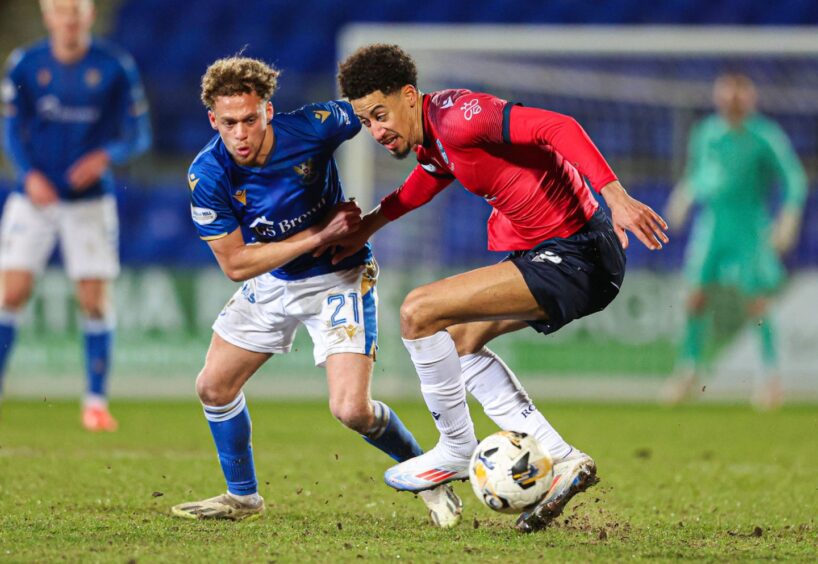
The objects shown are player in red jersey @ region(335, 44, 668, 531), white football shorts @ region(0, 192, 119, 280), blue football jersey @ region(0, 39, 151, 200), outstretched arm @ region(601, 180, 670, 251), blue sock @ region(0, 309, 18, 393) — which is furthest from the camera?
blue football jersey @ region(0, 39, 151, 200)

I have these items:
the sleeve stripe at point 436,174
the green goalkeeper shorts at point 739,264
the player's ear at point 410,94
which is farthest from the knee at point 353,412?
the green goalkeeper shorts at point 739,264

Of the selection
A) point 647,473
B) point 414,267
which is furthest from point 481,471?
point 414,267

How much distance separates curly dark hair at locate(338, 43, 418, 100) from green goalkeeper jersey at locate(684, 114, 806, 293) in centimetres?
621

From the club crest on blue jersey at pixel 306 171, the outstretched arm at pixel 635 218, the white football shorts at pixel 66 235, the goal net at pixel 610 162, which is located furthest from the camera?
the goal net at pixel 610 162

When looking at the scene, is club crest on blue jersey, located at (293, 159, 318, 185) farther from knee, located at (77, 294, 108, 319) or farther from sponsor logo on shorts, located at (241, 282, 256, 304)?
knee, located at (77, 294, 108, 319)

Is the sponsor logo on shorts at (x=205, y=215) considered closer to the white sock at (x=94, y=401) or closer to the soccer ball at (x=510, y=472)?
the soccer ball at (x=510, y=472)

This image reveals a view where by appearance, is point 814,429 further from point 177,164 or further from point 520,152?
point 177,164

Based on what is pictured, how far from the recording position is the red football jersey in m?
4.29

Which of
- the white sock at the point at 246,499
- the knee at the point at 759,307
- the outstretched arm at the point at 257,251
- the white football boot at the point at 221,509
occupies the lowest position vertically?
the knee at the point at 759,307

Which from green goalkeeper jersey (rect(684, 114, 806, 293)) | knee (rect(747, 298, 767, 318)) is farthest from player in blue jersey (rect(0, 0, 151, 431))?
knee (rect(747, 298, 767, 318))

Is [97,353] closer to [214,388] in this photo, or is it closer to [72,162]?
[72,162]

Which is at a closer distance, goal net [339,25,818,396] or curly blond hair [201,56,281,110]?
curly blond hair [201,56,281,110]

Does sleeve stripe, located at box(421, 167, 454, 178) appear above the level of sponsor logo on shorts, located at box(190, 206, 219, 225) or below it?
above

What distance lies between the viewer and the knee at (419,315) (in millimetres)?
4469
